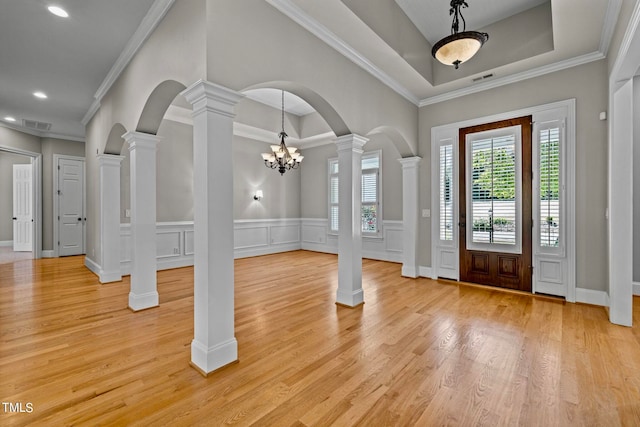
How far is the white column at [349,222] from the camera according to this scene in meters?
3.62

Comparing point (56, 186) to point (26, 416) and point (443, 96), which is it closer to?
point (26, 416)

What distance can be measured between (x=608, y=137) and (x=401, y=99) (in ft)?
8.56

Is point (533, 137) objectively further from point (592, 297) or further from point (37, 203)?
point (37, 203)

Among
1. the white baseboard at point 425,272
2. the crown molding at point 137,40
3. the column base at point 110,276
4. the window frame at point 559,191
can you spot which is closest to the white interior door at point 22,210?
the column base at point 110,276

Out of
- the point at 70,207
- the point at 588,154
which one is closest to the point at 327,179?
the point at 588,154

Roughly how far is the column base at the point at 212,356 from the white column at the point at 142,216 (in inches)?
65.5

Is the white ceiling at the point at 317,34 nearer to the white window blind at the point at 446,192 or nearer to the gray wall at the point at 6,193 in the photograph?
the white window blind at the point at 446,192

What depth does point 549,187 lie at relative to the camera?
3.87m

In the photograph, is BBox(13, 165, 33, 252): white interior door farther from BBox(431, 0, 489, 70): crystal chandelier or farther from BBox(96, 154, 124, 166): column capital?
BBox(431, 0, 489, 70): crystal chandelier

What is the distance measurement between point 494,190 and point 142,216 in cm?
486

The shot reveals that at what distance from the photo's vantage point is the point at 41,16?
3.11m

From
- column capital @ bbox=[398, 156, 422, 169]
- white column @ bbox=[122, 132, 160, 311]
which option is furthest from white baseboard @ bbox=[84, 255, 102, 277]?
column capital @ bbox=[398, 156, 422, 169]

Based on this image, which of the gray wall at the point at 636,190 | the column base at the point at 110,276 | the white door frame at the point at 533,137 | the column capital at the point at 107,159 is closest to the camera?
the white door frame at the point at 533,137

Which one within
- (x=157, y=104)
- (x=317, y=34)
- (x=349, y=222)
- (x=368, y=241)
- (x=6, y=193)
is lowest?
(x=368, y=241)
